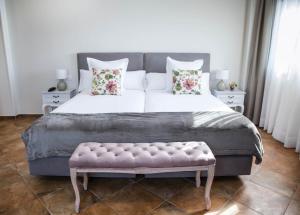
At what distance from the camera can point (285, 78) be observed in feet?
11.2

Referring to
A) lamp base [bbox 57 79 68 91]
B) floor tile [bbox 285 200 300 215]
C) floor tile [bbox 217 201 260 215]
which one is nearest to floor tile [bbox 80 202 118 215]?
floor tile [bbox 217 201 260 215]

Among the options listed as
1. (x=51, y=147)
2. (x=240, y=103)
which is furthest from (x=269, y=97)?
(x=51, y=147)

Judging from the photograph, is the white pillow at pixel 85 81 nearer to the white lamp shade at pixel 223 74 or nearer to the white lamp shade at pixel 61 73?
the white lamp shade at pixel 61 73

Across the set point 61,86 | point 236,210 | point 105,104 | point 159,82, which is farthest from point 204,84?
point 61,86

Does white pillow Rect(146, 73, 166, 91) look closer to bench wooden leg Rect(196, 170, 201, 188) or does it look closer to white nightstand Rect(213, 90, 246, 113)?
white nightstand Rect(213, 90, 246, 113)

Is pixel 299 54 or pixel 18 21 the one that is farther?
pixel 18 21

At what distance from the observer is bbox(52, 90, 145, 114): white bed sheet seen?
2863mm

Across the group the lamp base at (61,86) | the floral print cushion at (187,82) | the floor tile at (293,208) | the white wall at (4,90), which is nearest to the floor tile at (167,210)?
the floor tile at (293,208)

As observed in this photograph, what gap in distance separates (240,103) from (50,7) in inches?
138

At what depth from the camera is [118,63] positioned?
3752 mm

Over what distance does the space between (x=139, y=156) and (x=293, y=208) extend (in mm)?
1451

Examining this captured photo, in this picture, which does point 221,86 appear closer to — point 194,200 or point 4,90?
point 194,200

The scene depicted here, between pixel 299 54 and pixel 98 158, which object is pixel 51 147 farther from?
pixel 299 54

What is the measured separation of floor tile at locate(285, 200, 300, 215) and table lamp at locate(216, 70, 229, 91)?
2.15m
